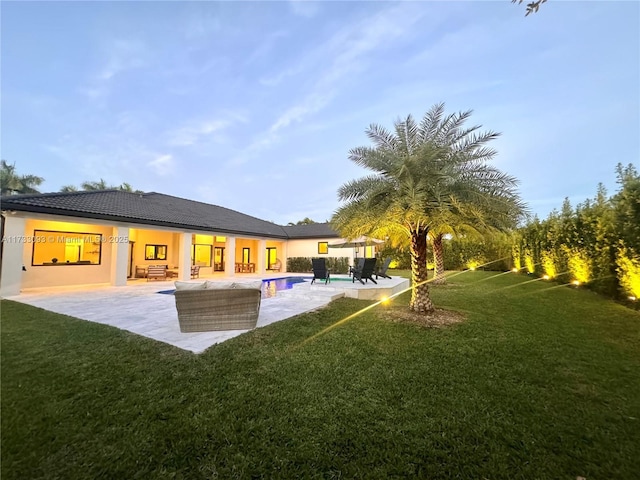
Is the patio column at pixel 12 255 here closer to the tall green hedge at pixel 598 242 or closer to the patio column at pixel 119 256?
the patio column at pixel 119 256

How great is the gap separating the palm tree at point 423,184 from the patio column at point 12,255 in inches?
483

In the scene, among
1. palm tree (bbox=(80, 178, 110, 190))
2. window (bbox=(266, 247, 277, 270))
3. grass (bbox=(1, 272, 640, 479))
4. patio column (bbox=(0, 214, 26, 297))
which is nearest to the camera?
grass (bbox=(1, 272, 640, 479))

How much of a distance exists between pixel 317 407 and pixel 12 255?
44.9 ft

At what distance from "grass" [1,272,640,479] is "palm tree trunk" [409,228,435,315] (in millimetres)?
2206

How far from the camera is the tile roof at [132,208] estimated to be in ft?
38.1

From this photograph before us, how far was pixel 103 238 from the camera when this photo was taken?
49.3ft

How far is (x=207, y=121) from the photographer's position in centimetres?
2020

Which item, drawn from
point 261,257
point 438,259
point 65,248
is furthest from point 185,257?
point 438,259

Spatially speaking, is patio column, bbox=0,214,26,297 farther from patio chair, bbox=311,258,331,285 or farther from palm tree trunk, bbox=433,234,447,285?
palm tree trunk, bbox=433,234,447,285

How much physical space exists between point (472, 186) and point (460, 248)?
760 inches

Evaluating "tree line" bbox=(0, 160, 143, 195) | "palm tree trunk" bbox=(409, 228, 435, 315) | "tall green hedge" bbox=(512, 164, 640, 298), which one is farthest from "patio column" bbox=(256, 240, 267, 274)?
"tall green hedge" bbox=(512, 164, 640, 298)

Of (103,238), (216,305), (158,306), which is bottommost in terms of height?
(158,306)

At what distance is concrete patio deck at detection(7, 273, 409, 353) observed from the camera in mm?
6086

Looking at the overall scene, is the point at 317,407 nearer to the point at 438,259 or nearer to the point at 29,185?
the point at 438,259
